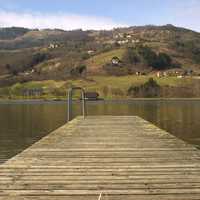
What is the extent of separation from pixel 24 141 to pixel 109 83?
6323 inches

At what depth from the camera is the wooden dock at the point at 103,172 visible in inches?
345

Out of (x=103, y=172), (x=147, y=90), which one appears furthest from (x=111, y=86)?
(x=103, y=172)

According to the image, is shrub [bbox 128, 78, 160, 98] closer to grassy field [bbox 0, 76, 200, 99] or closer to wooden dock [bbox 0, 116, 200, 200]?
grassy field [bbox 0, 76, 200, 99]

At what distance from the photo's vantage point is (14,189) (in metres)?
9.16

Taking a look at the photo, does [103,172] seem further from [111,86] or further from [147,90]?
[111,86]

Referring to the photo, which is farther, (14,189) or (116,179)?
(116,179)

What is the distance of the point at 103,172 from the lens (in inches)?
425

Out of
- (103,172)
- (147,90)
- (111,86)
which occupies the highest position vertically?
(103,172)

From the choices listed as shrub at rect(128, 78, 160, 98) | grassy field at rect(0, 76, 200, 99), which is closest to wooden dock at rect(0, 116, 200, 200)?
grassy field at rect(0, 76, 200, 99)

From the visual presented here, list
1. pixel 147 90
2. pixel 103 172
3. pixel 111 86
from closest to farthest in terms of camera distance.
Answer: pixel 103 172
pixel 147 90
pixel 111 86

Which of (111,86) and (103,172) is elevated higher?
(103,172)

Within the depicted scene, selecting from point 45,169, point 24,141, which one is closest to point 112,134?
point 45,169

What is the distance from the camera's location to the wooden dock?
8.77m

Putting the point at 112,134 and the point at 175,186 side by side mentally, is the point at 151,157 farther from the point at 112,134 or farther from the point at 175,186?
the point at 112,134
